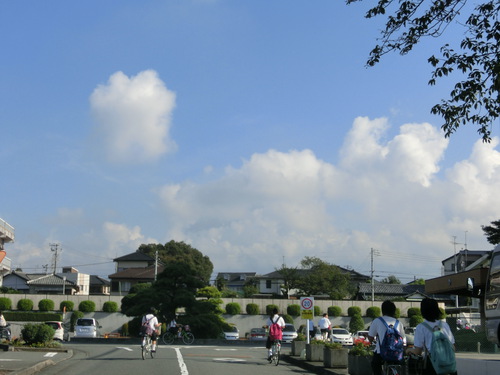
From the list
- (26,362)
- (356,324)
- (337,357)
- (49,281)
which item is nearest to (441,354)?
(337,357)

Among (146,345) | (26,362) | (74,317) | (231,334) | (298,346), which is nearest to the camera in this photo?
(26,362)

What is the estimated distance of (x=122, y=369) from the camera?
53.0 ft

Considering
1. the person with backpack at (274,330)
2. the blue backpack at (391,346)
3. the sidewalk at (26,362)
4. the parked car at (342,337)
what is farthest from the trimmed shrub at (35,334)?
the parked car at (342,337)

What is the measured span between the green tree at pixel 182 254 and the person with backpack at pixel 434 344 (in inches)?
3542

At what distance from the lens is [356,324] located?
5550cm

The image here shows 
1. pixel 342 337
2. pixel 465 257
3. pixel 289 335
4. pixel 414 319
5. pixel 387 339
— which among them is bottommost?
pixel 342 337

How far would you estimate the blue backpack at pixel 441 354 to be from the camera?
25.0 ft

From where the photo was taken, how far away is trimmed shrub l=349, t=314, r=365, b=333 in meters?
55.4

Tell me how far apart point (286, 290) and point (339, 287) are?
35.5ft

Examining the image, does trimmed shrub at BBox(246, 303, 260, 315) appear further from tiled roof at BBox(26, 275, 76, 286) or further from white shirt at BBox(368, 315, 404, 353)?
white shirt at BBox(368, 315, 404, 353)

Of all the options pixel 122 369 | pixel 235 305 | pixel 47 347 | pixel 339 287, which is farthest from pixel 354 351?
pixel 339 287

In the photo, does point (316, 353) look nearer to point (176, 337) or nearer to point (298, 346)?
point (298, 346)

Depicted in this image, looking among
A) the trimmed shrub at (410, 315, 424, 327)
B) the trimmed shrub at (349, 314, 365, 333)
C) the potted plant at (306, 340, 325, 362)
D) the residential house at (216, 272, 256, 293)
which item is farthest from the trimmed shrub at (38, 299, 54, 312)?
the residential house at (216, 272, 256, 293)

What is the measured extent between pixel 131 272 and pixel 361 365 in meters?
76.2
